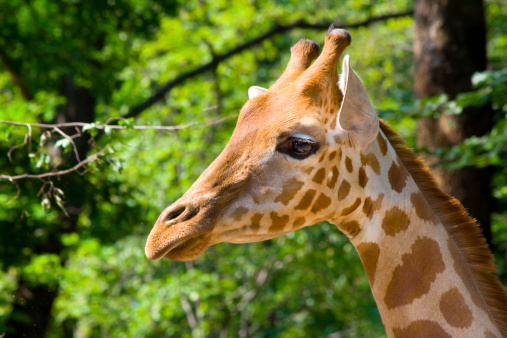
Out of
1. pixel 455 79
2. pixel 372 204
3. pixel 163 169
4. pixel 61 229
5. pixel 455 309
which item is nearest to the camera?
pixel 455 309

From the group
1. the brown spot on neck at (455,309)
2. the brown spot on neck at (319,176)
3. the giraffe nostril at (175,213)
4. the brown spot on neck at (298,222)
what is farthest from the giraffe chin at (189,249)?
the brown spot on neck at (455,309)

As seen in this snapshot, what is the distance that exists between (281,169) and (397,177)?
0.56m

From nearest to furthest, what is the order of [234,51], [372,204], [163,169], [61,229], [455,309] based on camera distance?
[455,309]
[372,204]
[61,229]
[234,51]
[163,169]

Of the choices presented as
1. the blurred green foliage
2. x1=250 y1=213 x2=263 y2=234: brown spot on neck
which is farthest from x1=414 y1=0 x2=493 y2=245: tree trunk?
x1=250 y1=213 x2=263 y2=234: brown spot on neck

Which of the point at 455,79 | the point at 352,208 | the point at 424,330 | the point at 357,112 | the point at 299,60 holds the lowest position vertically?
the point at 455,79

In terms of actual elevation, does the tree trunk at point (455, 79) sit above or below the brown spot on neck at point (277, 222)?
below

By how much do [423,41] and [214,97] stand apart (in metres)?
5.57

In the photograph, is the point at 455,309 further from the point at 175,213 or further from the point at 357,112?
the point at 175,213

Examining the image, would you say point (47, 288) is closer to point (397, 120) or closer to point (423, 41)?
point (397, 120)

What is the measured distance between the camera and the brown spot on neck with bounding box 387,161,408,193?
2422 millimetres

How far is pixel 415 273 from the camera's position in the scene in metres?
2.33

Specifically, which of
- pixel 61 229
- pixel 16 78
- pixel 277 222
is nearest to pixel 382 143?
pixel 277 222

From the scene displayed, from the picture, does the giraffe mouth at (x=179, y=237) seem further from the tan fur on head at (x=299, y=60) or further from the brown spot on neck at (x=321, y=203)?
the tan fur on head at (x=299, y=60)

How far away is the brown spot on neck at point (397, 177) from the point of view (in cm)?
242
